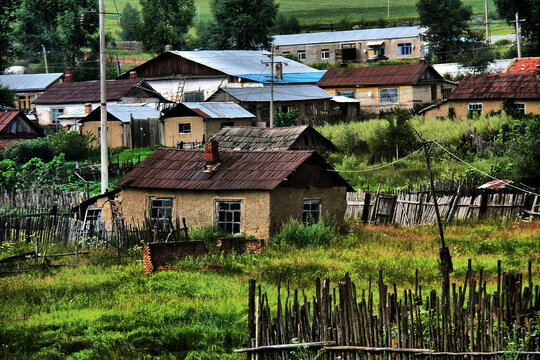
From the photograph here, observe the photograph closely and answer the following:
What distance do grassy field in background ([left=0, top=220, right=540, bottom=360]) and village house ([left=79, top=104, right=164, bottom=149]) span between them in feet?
79.4

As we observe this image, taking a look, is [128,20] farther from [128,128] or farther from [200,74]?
[128,128]

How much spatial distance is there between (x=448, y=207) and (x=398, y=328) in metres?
16.9

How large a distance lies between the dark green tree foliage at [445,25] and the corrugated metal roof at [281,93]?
17494 millimetres

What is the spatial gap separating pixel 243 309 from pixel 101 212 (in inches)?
499

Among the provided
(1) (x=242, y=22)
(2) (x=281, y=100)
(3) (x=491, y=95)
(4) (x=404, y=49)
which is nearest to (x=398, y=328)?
(3) (x=491, y=95)

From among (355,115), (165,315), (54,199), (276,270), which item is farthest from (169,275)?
(355,115)

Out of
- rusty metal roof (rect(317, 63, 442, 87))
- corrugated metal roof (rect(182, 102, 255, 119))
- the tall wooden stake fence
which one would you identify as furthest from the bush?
rusty metal roof (rect(317, 63, 442, 87))

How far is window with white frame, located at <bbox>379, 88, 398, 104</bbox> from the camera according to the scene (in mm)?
60219

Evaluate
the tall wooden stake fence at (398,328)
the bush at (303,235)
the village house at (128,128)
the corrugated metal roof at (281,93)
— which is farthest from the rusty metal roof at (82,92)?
the tall wooden stake fence at (398,328)

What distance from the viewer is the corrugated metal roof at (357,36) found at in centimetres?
8369

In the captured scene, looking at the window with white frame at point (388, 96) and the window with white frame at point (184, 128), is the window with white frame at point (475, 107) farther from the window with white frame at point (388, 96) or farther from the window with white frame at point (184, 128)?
the window with white frame at point (184, 128)

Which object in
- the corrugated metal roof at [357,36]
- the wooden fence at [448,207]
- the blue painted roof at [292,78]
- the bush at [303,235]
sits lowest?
the bush at [303,235]

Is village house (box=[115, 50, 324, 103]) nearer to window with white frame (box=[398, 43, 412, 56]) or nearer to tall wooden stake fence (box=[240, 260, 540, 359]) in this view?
window with white frame (box=[398, 43, 412, 56])

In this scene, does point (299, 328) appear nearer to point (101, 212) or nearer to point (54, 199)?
point (101, 212)
